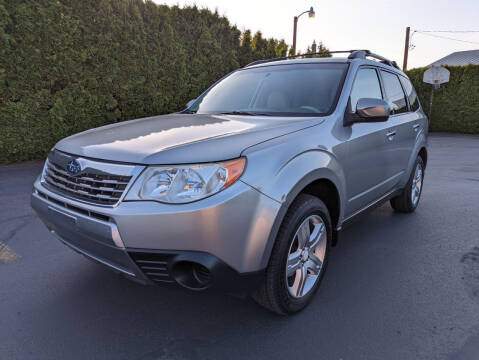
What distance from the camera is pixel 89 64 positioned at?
7.70 m

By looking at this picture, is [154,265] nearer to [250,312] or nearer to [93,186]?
[93,186]

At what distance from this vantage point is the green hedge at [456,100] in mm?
16297

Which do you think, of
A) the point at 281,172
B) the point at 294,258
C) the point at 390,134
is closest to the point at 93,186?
the point at 281,172

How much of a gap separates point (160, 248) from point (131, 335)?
0.72 metres

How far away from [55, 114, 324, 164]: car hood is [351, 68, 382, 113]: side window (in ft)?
1.91

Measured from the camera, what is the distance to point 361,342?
6.78 ft

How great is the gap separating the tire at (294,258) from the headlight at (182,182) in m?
0.49

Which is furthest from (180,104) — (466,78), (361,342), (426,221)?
(466,78)

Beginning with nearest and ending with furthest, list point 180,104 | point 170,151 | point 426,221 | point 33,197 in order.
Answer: point 170,151, point 33,197, point 426,221, point 180,104

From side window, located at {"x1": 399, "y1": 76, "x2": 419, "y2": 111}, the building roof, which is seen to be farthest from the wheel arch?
the building roof

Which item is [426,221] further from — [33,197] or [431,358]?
[33,197]

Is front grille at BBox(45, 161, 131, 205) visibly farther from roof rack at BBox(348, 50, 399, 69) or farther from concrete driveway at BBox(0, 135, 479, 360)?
roof rack at BBox(348, 50, 399, 69)

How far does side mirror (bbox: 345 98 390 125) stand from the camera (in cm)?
261

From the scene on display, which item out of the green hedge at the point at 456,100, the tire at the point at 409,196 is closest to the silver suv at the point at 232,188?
the tire at the point at 409,196
